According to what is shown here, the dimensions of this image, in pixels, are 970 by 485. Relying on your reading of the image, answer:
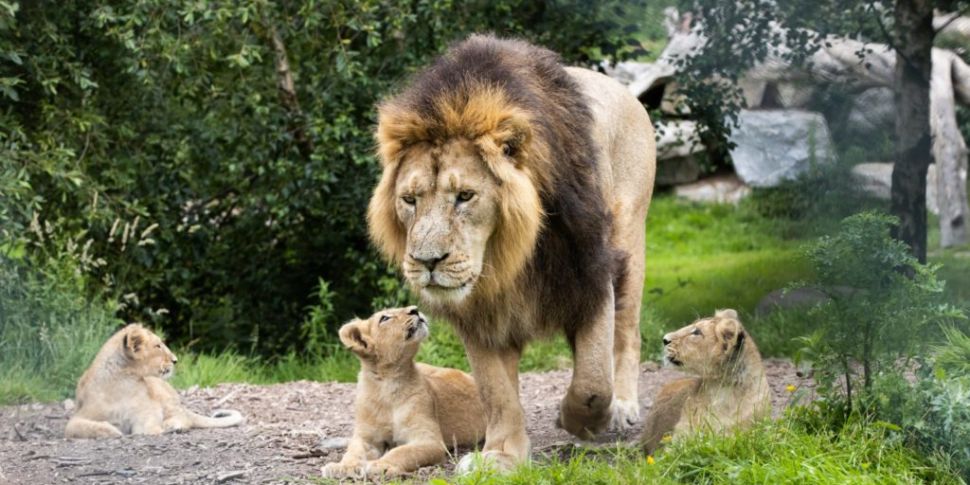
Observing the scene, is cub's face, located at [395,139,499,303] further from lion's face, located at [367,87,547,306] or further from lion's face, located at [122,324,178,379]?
lion's face, located at [122,324,178,379]

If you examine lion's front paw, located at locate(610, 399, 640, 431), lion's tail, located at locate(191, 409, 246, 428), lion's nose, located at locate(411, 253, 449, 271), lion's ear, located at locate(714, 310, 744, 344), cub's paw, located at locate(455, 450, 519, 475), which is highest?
lion's nose, located at locate(411, 253, 449, 271)

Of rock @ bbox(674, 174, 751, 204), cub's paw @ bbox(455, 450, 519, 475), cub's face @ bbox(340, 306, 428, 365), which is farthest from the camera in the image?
rock @ bbox(674, 174, 751, 204)

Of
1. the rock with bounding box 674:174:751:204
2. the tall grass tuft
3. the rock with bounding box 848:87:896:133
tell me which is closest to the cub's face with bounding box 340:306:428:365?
the rock with bounding box 848:87:896:133

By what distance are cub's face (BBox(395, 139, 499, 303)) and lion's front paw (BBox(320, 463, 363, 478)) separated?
0.81 metres

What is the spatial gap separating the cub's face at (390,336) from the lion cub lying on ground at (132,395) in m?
1.30

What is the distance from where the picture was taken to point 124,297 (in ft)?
30.0

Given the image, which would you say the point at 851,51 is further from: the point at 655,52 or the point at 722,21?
the point at 655,52

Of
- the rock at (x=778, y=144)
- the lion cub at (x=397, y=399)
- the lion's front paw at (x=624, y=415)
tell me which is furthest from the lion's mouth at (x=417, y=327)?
the rock at (x=778, y=144)

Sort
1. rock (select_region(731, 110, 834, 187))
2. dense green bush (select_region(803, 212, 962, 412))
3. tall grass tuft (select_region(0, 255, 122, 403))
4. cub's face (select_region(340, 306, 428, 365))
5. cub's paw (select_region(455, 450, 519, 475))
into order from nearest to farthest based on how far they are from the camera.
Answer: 1. cub's paw (select_region(455, 450, 519, 475))
2. dense green bush (select_region(803, 212, 962, 412))
3. cub's face (select_region(340, 306, 428, 365))
4. rock (select_region(731, 110, 834, 187))
5. tall grass tuft (select_region(0, 255, 122, 403))

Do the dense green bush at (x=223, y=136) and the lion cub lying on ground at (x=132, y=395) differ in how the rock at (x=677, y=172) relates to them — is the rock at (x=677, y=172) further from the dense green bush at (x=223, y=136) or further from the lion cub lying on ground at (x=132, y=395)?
the lion cub lying on ground at (x=132, y=395)

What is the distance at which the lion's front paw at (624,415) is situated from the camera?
6473 millimetres

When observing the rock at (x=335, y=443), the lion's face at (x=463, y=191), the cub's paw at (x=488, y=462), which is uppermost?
the lion's face at (x=463, y=191)

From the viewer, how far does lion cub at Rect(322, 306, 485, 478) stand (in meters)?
5.86

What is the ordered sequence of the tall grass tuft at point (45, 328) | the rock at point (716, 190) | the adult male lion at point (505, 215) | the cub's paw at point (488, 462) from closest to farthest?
the adult male lion at point (505, 215) < the cub's paw at point (488, 462) < the tall grass tuft at point (45, 328) < the rock at point (716, 190)
